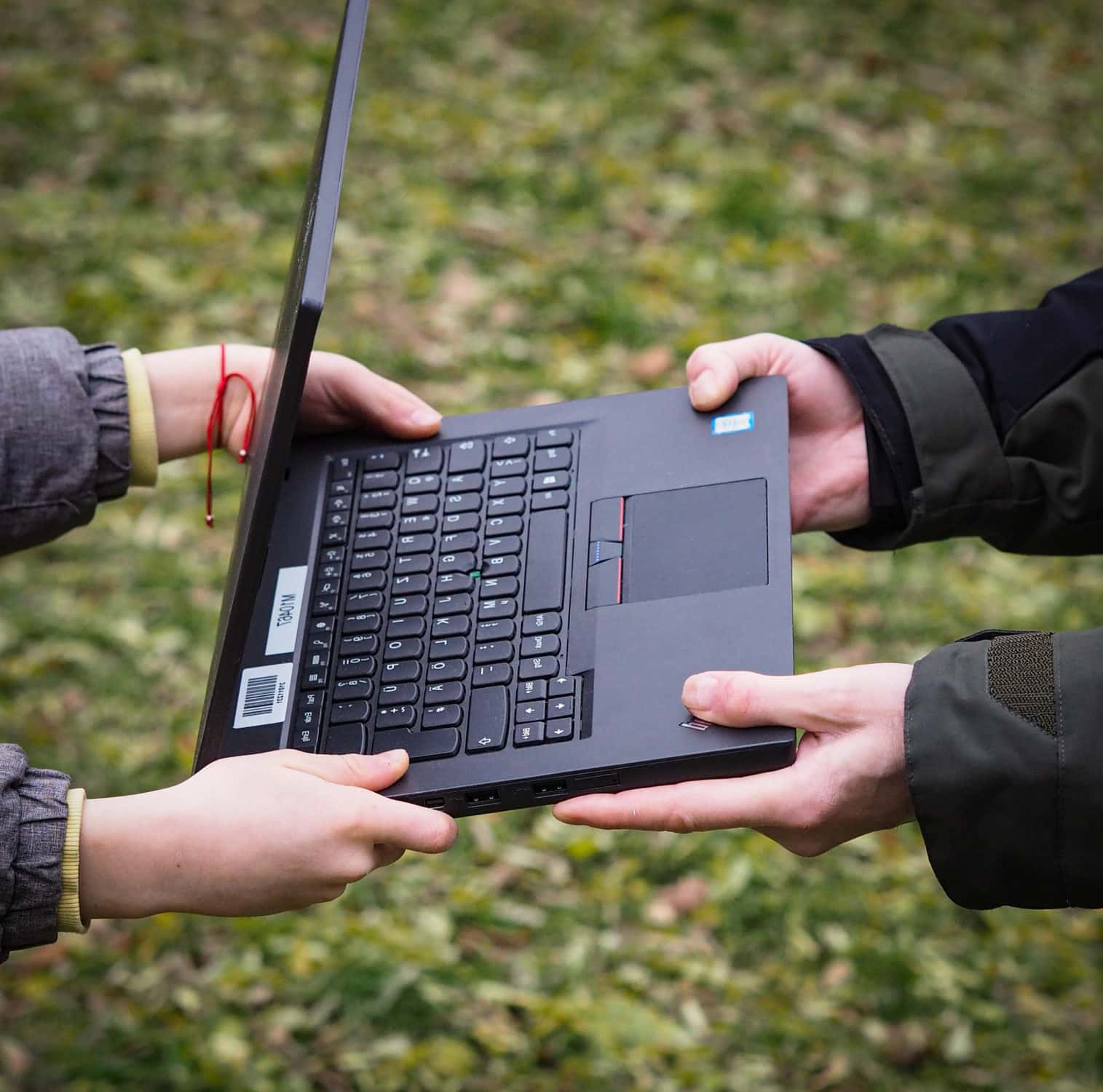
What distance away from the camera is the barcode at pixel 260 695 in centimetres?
154

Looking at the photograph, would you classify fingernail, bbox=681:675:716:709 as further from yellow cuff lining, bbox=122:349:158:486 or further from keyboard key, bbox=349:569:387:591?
yellow cuff lining, bbox=122:349:158:486

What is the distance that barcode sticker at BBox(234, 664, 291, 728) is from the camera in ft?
5.02

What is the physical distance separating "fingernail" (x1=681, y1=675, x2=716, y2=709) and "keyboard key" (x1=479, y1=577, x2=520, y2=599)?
323mm

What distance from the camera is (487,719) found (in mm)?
1470

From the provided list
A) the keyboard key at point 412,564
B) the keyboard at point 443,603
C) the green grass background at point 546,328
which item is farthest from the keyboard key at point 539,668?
the green grass background at point 546,328

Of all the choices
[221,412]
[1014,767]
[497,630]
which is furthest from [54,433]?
[1014,767]

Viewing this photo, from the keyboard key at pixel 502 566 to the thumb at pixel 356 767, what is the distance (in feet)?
1.01

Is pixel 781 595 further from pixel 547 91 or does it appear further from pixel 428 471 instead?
pixel 547 91

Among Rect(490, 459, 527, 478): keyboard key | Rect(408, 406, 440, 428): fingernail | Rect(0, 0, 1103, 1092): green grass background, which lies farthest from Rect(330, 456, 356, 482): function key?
Rect(0, 0, 1103, 1092): green grass background

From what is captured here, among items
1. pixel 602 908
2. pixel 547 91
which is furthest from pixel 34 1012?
pixel 547 91

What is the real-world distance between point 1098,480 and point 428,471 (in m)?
0.93

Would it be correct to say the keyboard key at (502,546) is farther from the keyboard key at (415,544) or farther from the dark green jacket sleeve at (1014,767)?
the dark green jacket sleeve at (1014,767)

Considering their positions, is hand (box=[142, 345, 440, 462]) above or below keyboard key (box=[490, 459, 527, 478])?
above

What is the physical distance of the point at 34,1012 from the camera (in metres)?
2.50
